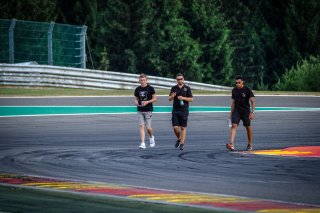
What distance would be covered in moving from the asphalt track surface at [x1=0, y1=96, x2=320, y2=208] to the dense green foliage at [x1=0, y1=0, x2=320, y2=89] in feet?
81.7

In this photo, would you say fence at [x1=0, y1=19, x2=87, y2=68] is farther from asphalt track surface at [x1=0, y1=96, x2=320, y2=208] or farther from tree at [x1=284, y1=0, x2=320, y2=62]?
tree at [x1=284, y1=0, x2=320, y2=62]

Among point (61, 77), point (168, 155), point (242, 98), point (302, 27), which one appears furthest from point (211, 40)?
point (168, 155)

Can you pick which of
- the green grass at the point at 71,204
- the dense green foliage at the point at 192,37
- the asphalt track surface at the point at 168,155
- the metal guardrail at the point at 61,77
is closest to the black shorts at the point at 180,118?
the asphalt track surface at the point at 168,155

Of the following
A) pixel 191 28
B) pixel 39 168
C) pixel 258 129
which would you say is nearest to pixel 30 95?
pixel 258 129

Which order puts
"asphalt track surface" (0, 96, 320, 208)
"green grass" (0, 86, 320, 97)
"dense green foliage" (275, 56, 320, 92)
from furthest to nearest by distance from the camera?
"dense green foliage" (275, 56, 320, 92) < "green grass" (0, 86, 320, 97) < "asphalt track surface" (0, 96, 320, 208)

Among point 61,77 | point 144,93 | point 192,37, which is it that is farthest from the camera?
point 192,37

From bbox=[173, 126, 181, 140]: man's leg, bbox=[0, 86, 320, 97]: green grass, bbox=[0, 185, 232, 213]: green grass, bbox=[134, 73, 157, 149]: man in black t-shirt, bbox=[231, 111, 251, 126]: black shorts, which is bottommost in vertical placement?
bbox=[0, 185, 232, 213]: green grass

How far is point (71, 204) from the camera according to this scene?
38.7ft

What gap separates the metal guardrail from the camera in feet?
131

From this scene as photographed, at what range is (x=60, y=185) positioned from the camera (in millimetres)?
13586

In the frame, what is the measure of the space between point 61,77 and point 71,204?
29.2m

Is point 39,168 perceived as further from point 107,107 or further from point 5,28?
point 5,28

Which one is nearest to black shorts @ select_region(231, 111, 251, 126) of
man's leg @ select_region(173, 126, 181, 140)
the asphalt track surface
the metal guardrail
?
the asphalt track surface

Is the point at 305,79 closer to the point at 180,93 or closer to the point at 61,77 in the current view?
the point at 61,77
